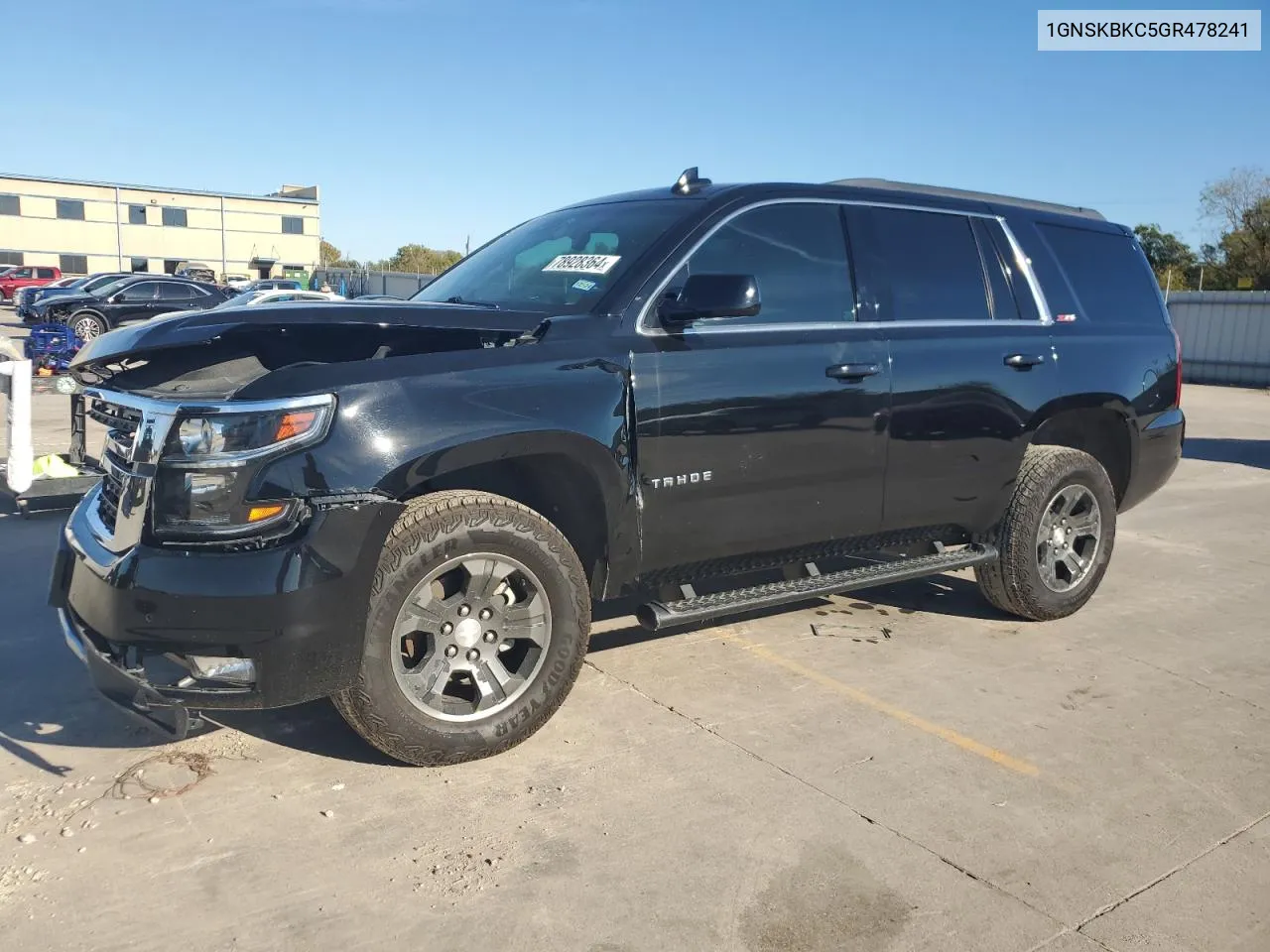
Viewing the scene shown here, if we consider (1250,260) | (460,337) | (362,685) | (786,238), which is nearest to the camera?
(362,685)

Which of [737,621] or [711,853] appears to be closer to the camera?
[711,853]

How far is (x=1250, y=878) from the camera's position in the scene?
3.06 metres

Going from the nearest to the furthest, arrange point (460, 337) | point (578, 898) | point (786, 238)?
point (578, 898) → point (460, 337) → point (786, 238)

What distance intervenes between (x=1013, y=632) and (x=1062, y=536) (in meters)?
0.57

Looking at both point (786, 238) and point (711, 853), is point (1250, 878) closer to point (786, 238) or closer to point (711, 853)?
point (711, 853)

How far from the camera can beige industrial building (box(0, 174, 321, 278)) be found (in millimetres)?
60062

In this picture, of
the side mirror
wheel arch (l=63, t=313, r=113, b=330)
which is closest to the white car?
the side mirror

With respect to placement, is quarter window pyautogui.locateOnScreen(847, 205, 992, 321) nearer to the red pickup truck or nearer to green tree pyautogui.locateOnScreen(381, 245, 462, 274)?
the red pickup truck

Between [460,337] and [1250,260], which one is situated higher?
[1250,260]

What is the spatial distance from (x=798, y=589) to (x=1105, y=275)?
9.02 ft

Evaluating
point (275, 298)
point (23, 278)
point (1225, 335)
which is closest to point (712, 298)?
point (275, 298)

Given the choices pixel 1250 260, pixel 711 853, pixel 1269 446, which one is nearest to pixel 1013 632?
pixel 711 853

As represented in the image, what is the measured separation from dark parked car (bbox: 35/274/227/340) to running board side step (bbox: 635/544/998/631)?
18.5 metres

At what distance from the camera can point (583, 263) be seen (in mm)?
4234
